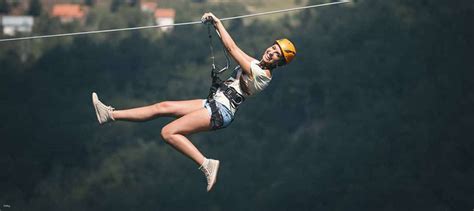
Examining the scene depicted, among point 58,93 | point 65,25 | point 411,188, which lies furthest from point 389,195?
point 65,25

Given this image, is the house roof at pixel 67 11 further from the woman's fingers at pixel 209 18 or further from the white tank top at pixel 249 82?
the woman's fingers at pixel 209 18

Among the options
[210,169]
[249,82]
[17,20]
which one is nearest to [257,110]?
[17,20]

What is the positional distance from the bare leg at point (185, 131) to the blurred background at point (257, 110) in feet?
76.0

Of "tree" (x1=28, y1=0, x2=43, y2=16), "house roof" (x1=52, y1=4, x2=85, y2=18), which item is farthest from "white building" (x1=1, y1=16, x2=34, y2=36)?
"house roof" (x1=52, y1=4, x2=85, y2=18)

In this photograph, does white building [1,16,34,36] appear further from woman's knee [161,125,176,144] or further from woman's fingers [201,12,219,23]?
woman's fingers [201,12,219,23]

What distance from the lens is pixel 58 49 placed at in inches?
1710

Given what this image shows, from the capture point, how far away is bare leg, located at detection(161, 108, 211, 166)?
8625 mm

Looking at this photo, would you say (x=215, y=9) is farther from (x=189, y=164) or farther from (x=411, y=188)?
(x=411, y=188)

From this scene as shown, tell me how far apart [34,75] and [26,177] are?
8057mm

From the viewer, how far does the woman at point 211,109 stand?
28.3 ft

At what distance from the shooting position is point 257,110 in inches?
1581

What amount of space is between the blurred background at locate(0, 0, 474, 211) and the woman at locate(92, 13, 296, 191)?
905 inches

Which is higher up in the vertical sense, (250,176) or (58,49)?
(58,49)

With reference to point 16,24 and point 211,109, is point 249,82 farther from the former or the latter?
point 16,24
